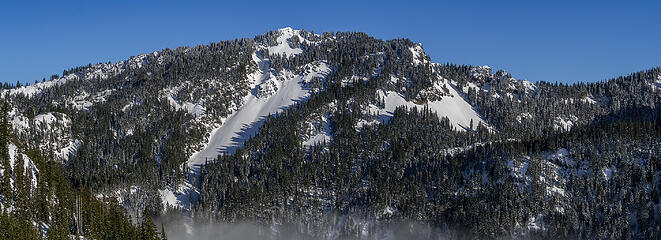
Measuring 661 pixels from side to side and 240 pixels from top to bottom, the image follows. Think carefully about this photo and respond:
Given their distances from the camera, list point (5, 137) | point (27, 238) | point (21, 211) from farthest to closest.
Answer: point (5, 137) < point (21, 211) < point (27, 238)

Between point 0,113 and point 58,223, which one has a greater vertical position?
point 0,113

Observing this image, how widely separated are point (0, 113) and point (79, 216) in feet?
167

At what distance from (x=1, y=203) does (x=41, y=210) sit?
505 inches

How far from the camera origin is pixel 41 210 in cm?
16250

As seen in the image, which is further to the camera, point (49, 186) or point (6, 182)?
point (49, 186)

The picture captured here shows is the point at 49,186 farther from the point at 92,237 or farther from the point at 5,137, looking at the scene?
the point at 92,237

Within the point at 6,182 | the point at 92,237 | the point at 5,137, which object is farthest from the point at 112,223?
the point at 5,137

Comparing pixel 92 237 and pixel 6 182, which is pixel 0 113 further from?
pixel 92 237

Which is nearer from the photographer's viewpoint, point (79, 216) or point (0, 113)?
point (79, 216)

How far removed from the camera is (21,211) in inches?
5910

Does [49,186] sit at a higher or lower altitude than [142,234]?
higher

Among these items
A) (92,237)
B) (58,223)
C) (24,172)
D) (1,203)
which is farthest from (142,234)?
(24,172)

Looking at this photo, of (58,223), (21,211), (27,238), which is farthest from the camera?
(58,223)

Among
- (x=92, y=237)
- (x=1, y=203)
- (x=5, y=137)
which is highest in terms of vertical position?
(x=5, y=137)
